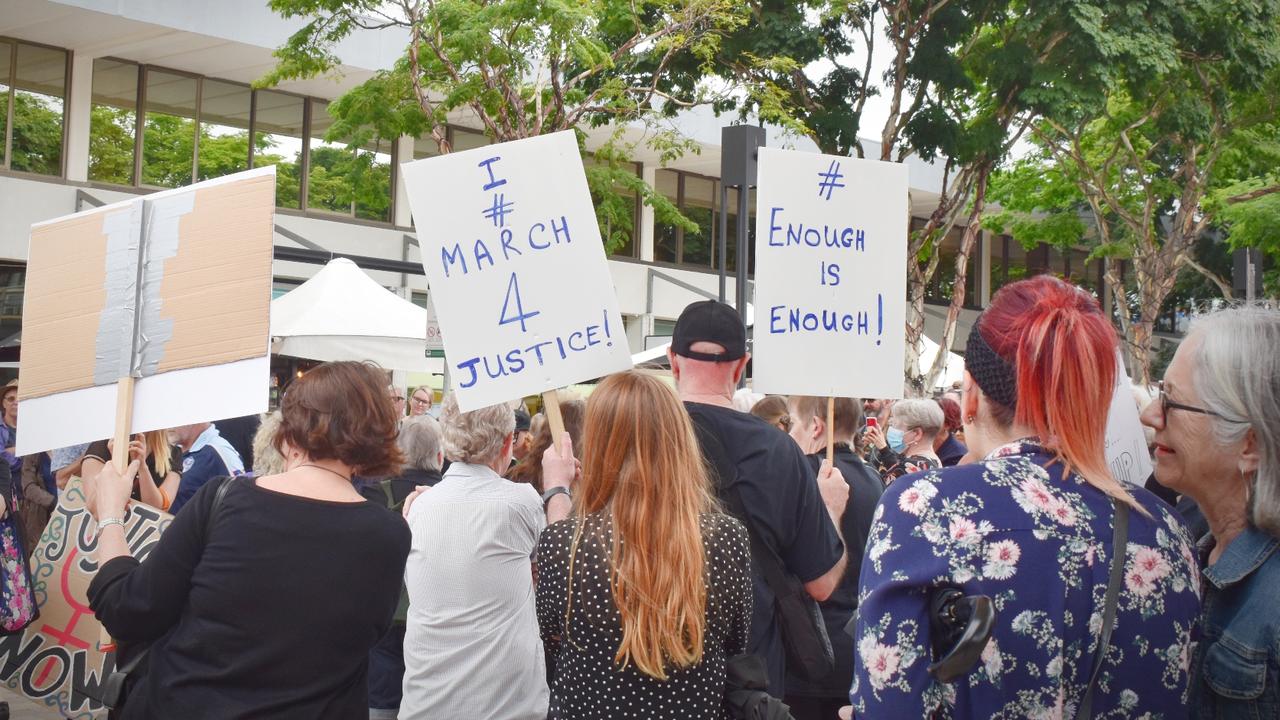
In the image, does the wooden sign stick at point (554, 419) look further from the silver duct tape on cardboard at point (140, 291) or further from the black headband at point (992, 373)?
the black headband at point (992, 373)

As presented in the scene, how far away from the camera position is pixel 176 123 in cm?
2120

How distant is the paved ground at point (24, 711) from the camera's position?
23.3ft

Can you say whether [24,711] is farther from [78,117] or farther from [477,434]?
[78,117]

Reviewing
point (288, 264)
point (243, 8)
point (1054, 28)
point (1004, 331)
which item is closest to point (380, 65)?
point (243, 8)

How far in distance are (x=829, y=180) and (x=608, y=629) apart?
2126 millimetres

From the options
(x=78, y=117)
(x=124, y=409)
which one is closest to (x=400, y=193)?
(x=78, y=117)

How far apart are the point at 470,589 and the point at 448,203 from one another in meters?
1.35

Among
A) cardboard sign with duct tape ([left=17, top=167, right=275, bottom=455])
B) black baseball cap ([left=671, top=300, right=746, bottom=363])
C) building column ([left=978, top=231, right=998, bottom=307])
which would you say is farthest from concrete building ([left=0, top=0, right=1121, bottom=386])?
building column ([left=978, top=231, right=998, bottom=307])

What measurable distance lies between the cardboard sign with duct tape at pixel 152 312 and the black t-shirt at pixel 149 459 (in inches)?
9.5

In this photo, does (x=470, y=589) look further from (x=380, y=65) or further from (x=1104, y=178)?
(x=1104, y=178)

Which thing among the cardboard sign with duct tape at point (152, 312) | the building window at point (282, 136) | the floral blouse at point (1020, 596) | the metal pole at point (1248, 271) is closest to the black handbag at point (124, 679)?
the cardboard sign with duct tape at point (152, 312)

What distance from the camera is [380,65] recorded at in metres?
20.9

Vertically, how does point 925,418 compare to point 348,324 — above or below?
below

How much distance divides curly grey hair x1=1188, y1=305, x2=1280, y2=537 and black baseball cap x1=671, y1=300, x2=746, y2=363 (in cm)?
171
